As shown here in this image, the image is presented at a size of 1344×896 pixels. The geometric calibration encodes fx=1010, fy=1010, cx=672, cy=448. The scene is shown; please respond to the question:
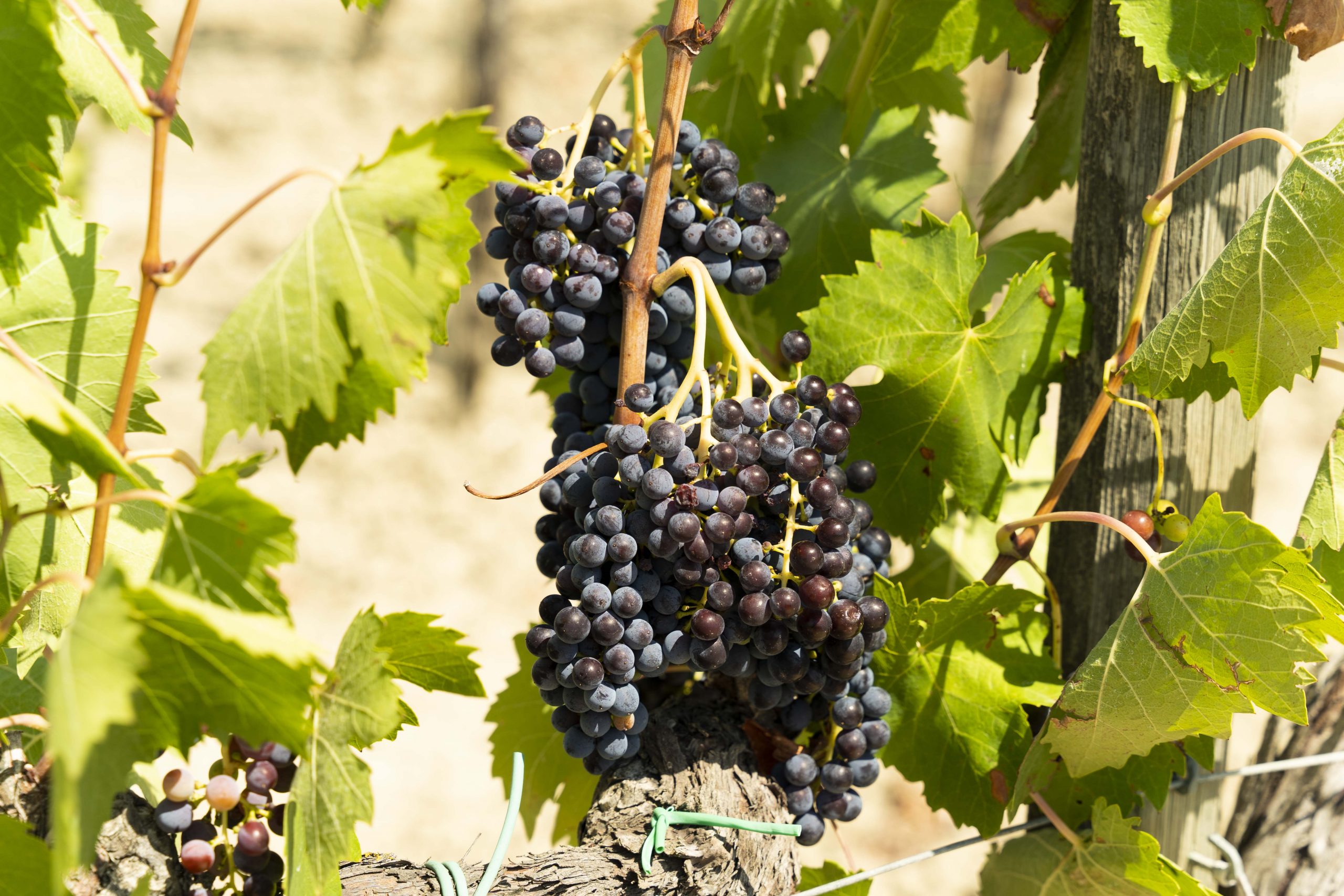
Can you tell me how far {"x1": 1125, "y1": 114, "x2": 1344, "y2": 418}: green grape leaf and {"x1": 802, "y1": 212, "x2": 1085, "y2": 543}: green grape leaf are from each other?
123 millimetres

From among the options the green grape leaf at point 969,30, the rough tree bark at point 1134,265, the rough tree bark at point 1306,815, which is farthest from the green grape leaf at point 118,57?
the rough tree bark at point 1306,815

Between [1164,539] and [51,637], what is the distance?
0.90m

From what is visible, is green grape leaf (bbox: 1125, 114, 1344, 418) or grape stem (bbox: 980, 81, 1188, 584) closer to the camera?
green grape leaf (bbox: 1125, 114, 1344, 418)

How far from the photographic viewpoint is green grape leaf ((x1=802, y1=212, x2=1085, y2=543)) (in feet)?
2.80

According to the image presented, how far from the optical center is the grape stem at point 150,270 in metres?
0.54

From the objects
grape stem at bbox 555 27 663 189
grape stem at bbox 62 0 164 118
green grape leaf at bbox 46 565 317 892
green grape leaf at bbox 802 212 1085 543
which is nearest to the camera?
green grape leaf at bbox 46 565 317 892

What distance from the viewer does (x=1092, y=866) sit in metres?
0.86

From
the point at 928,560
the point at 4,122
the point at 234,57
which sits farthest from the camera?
the point at 234,57

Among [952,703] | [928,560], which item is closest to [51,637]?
[952,703]

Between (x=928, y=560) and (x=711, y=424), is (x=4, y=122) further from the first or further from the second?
(x=928, y=560)

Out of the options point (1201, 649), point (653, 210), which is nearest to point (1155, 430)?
point (1201, 649)

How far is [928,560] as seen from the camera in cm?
116

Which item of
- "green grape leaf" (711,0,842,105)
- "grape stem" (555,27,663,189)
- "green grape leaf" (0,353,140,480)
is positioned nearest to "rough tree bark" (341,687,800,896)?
"green grape leaf" (0,353,140,480)

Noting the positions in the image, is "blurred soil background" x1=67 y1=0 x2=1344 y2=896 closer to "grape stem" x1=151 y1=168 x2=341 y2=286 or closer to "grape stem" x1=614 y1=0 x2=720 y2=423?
"grape stem" x1=614 y1=0 x2=720 y2=423
